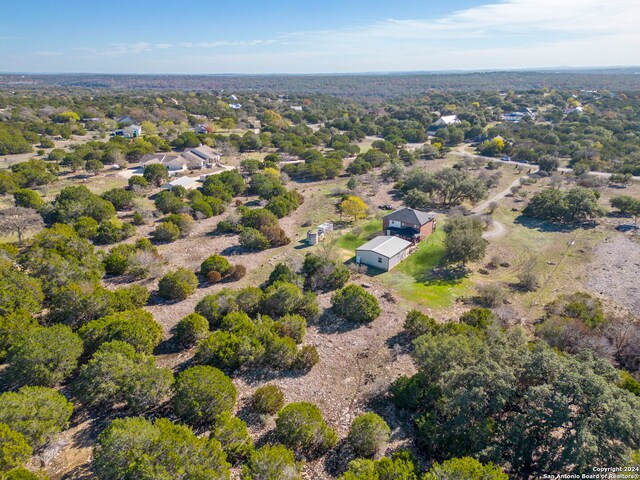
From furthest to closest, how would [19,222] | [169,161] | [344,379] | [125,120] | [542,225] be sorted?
[125,120]
[169,161]
[542,225]
[19,222]
[344,379]

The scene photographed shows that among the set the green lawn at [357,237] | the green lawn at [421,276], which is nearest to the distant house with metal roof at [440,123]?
the green lawn at [357,237]

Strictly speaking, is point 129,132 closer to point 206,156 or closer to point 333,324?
point 206,156

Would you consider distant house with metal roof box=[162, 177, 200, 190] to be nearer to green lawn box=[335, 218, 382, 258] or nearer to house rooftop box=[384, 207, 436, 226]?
green lawn box=[335, 218, 382, 258]

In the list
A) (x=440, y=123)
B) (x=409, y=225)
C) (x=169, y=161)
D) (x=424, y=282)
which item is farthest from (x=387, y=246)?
(x=440, y=123)

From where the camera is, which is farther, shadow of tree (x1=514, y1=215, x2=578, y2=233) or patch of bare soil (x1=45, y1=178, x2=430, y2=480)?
shadow of tree (x1=514, y1=215, x2=578, y2=233)

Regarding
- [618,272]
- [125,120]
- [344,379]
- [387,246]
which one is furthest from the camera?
[125,120]

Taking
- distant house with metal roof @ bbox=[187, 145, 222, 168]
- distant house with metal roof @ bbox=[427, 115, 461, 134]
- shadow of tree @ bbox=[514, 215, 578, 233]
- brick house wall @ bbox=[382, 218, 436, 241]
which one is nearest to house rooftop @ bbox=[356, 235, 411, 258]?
brick house wall @ bbox=[382, 218, 436, 241]

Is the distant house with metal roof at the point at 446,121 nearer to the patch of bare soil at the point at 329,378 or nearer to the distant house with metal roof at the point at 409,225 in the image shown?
the distant house with metal roof at the point at 409,225
